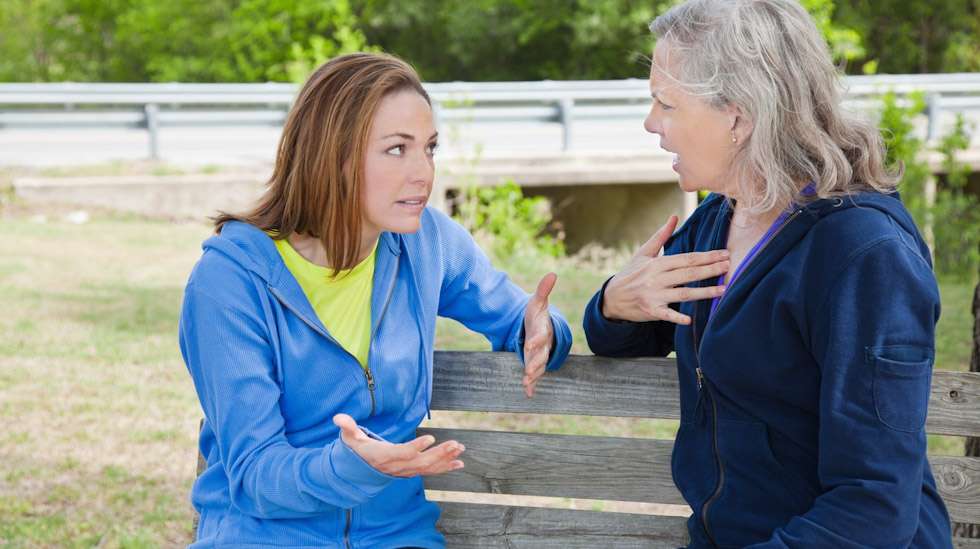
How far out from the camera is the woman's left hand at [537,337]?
2719 millimetres

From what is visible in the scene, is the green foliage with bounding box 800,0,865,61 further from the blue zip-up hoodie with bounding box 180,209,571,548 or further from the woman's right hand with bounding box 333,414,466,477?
the woman's right hand with bounding box 333,414,466,477

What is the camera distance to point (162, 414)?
5945mm

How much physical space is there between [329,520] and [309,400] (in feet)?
0.87

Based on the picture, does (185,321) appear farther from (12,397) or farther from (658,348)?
(12,397)

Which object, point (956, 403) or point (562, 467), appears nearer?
point (956, 403)

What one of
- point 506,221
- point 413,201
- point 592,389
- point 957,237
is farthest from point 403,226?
point 957,237

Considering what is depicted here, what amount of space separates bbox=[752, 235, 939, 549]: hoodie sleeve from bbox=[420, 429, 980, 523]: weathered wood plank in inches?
31.9

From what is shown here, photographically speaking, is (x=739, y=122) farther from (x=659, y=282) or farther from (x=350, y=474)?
(x=350, y=474)

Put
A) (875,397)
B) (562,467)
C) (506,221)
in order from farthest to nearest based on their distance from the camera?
(506,221), (562,467), (875,397)

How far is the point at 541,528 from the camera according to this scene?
2.92 metres

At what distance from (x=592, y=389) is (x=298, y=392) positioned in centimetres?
73

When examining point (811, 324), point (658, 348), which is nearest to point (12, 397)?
point (658, 348)

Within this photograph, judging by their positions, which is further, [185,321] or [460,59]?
[460,59]

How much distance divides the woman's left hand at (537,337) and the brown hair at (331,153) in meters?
0.45
